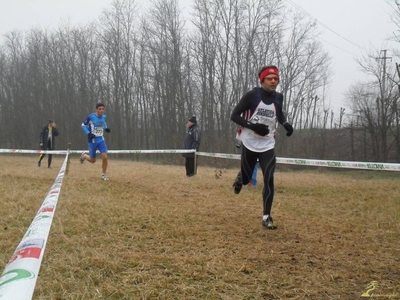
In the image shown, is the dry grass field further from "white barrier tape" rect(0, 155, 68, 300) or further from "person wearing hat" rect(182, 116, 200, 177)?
"person wearing hat" rect(182, 116, 200, 177)

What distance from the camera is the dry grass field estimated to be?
8.42 ft

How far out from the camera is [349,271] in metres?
2.98

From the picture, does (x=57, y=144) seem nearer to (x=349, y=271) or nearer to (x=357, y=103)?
(x=357, y=103)

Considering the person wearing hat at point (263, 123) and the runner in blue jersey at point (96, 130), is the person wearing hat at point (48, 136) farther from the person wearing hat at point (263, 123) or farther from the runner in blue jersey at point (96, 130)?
the person wearing hat at point (263, 123)

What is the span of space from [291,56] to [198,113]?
848 centimetres

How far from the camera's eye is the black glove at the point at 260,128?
4539 millimetres

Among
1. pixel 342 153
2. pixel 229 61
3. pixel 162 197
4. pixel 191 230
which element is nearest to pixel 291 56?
pixel 229 61

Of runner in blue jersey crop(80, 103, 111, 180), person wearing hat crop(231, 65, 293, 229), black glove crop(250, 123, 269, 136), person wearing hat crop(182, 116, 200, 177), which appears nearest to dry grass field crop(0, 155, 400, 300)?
person wearing hat crop(231, 65, 293, 229)

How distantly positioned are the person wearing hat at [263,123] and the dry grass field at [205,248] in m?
0.62

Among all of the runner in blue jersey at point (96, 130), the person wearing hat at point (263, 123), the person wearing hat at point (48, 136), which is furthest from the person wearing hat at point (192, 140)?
the person wearing hat at point (263, 123)

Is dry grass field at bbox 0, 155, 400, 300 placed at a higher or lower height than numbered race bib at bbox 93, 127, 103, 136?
lower

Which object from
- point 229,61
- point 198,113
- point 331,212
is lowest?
point 331,212

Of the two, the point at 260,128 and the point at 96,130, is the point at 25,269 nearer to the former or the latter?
the point at 260,128

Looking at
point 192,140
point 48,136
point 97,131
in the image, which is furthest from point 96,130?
point 48,136
